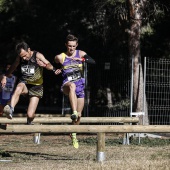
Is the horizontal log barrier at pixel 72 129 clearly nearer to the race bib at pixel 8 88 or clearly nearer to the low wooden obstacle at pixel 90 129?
the low wooden obstacle at pixel 90 129

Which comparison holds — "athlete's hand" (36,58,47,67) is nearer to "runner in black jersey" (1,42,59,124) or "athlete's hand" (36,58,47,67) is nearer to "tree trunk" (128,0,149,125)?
"runner in black jersey" (1,42,59,124)

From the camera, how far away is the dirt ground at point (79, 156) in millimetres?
9501

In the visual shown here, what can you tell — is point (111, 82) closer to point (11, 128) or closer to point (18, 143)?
point (18, 143)

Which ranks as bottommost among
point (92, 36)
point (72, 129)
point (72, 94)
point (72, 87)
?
point (72, 129)

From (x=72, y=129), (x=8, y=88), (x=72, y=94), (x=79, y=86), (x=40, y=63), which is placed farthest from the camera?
(x=8, y=88)

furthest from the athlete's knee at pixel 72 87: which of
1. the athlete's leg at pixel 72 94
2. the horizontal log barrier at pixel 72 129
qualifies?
the horizontal log barrier at pixel 72 129

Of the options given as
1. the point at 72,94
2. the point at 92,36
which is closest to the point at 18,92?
the point at 72,94

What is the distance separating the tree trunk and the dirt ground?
307 centimetres

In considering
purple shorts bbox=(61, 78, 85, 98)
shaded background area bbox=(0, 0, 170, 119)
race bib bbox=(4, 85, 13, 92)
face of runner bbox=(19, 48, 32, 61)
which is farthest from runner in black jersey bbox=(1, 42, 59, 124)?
shaded background area bbox=(0, 0, 170, 119)

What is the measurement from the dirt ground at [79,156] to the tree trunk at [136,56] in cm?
307

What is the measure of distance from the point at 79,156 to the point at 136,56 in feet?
26.3

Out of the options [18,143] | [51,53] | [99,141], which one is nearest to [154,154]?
[99,141]

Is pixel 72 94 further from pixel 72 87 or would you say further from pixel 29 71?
pixel 29 71

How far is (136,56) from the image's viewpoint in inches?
749
